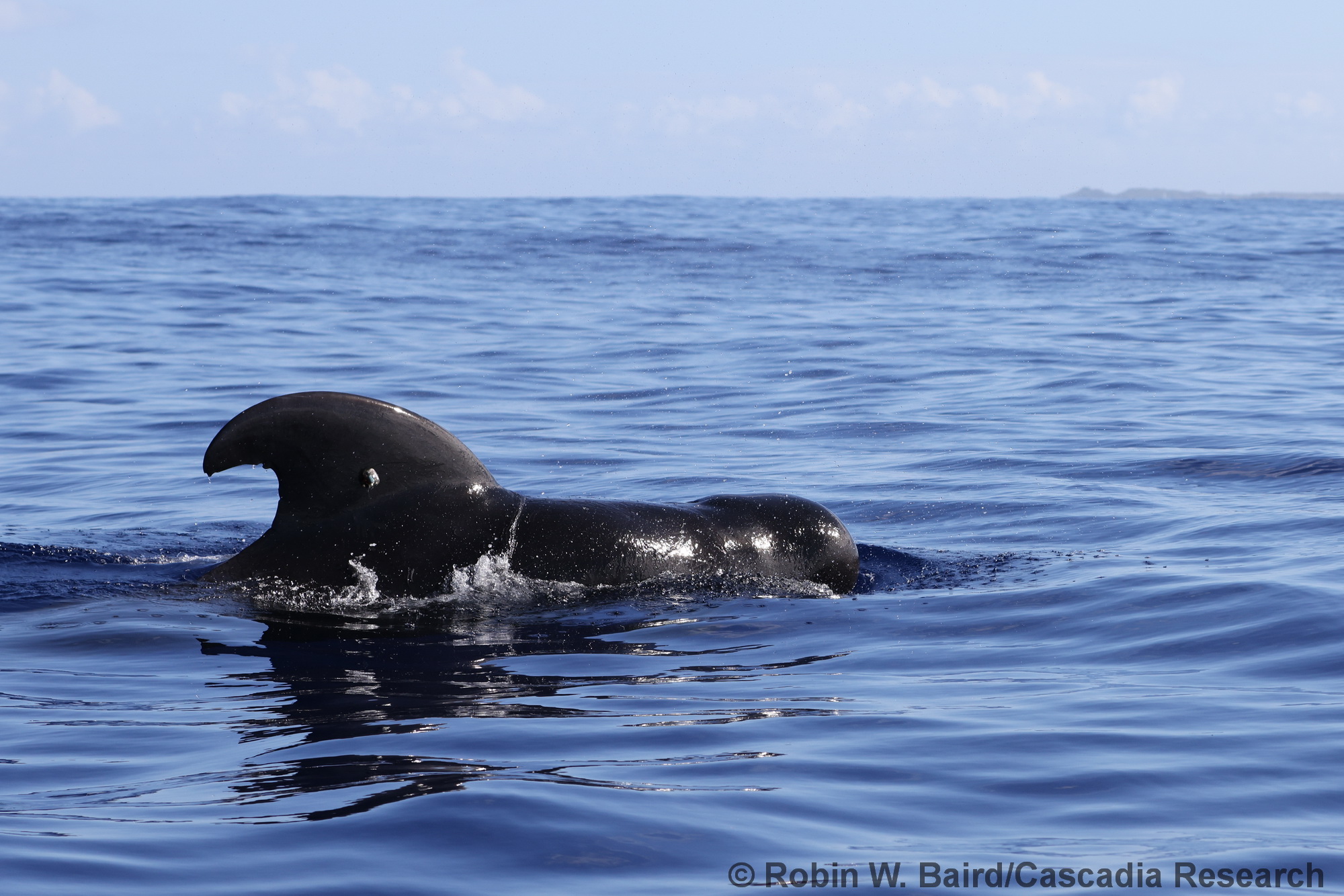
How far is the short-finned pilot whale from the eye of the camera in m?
8.28

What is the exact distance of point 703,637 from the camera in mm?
8328

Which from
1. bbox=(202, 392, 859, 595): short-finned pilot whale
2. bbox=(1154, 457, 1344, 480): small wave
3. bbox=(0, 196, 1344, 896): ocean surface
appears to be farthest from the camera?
bbox=(1154, 457, 1344, 480): small wave

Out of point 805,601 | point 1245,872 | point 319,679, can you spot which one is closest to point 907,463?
point 805,601

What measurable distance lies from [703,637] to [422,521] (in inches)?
65.9

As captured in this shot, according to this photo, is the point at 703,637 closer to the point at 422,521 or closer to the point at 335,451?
the point at 422,521

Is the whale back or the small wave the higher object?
the whale back

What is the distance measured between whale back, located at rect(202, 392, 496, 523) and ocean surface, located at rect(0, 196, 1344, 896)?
565 millimetres

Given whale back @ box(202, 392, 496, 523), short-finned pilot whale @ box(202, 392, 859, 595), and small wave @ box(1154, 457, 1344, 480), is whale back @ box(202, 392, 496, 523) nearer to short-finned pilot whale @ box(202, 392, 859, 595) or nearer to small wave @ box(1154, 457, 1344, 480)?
short-finned pilot whale @ box(202, 392, 859, 595)

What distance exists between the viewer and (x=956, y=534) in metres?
11.7

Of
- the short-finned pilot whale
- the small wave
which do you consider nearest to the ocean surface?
the small wave

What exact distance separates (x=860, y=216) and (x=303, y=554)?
190 ft

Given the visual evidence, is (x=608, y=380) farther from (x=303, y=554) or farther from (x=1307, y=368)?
(x=303, y=554)

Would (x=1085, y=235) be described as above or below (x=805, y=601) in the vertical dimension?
above

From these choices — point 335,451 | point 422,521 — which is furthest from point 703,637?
point 335,451
